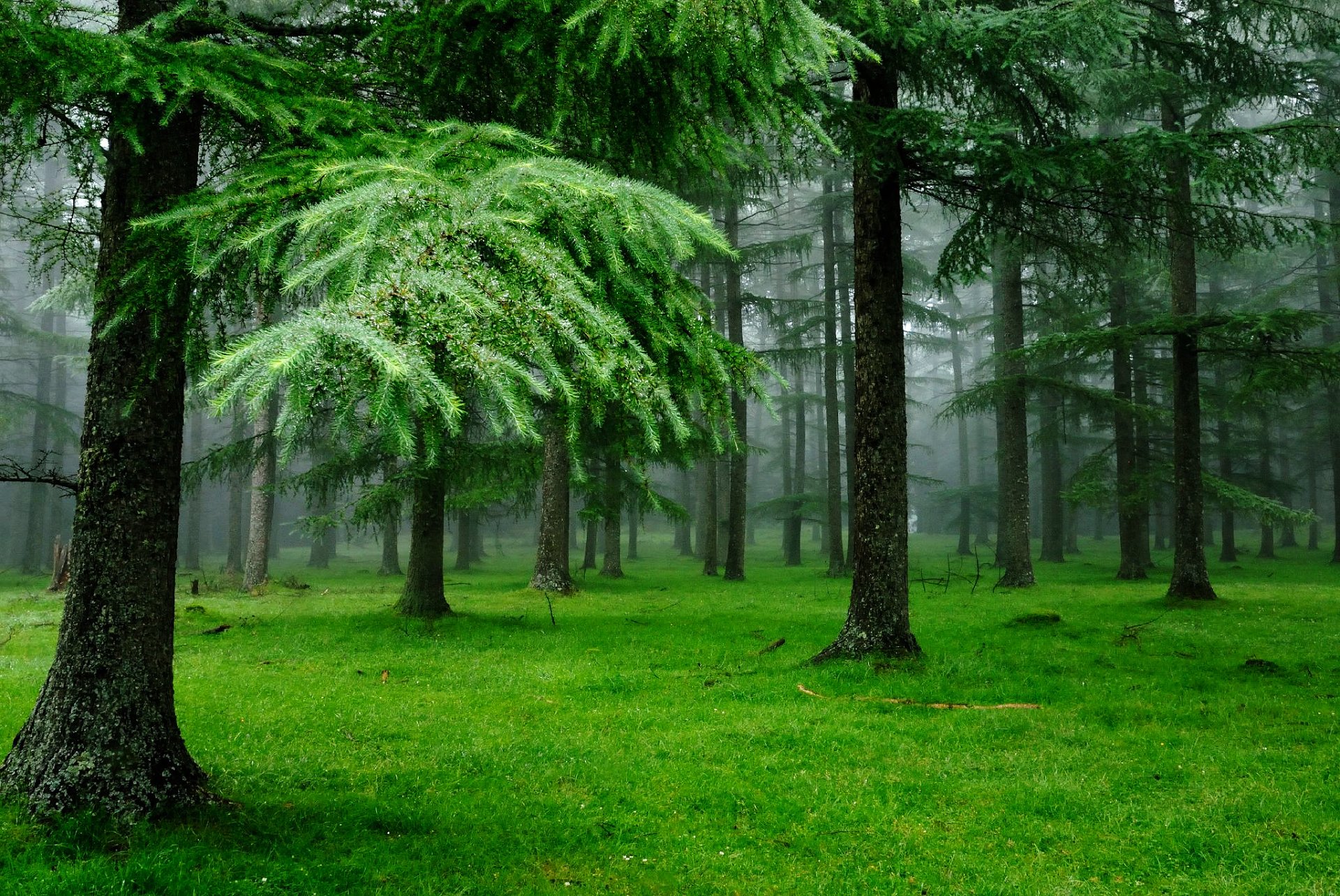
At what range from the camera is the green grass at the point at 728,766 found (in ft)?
14.7

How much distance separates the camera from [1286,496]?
28.7 m

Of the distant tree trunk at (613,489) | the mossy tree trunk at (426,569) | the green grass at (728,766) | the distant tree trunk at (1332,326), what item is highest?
the distant tree trunk at (1332,326)

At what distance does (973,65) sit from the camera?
952 centimetres

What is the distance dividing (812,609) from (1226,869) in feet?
33.7

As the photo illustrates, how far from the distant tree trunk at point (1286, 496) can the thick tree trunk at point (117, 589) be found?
30.3m

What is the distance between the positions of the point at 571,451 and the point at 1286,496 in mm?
33661

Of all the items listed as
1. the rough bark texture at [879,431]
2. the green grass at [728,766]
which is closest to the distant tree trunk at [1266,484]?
the green grass at [728,766]

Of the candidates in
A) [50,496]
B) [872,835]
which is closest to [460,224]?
[872,835]

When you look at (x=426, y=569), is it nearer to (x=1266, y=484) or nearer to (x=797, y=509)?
(x=797, y=509)

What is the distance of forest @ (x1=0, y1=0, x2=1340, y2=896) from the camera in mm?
2805

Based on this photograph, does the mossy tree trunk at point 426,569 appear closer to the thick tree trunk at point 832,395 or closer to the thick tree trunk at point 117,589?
the thick tree trunk at point 117,589

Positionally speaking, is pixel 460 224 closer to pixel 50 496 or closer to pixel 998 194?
pixel 998 194

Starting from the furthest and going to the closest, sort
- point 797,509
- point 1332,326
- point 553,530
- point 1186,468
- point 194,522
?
point 194,522, point 797,509, point 1332,326, point 553,530, point 1186,468

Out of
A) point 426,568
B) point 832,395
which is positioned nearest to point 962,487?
point 832,395
